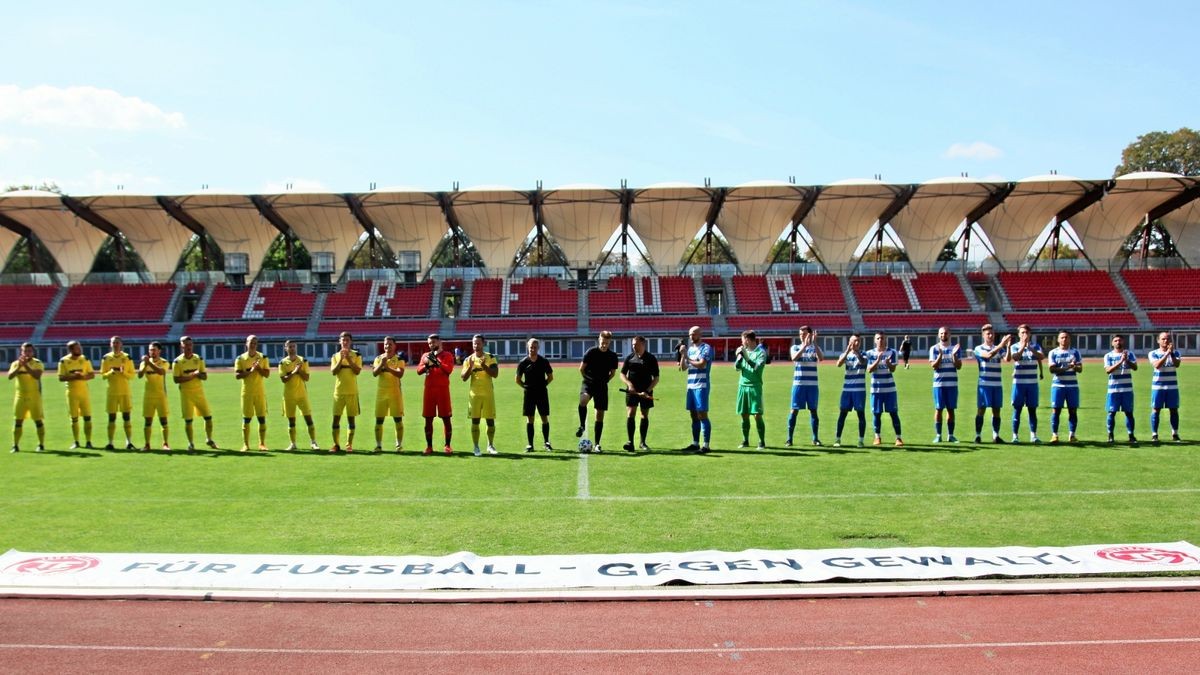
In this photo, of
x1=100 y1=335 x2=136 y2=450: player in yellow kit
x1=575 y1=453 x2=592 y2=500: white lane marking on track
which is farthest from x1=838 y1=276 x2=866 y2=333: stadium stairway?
x1=100 y1=335 x2=136 y2=450: player in yellow kit

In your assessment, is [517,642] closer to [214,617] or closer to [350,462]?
[214,617]

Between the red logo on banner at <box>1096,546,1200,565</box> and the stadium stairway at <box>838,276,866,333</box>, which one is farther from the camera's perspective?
the stadium stairway at <box>838,276,866,333</box>

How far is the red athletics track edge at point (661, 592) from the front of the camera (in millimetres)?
6480

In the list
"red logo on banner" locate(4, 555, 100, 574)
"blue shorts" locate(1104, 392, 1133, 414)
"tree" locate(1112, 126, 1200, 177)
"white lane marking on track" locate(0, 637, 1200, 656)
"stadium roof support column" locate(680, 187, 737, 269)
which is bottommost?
"white lane marking on track" locate(0, 637, 1200, 656)

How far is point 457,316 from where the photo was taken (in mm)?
57688

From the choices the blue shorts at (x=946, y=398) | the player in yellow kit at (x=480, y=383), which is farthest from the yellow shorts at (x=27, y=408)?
the blue shorts at (x=946, y=398)

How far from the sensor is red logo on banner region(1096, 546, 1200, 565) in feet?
23.2

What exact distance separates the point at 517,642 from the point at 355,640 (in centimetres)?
106

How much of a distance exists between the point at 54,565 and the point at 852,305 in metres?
54.3

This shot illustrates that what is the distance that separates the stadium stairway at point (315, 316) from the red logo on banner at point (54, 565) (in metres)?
48.5

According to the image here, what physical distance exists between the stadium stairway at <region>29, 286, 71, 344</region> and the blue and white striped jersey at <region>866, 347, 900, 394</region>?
54709 millimetres

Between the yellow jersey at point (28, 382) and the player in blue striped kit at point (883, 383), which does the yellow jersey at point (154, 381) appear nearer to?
the yellow jersey at point (28, 382)

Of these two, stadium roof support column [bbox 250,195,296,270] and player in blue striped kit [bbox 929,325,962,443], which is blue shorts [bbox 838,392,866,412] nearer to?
player in blue striped kit [bbox 929,325,962,443]

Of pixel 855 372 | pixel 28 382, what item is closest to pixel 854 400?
pixel 855 372
